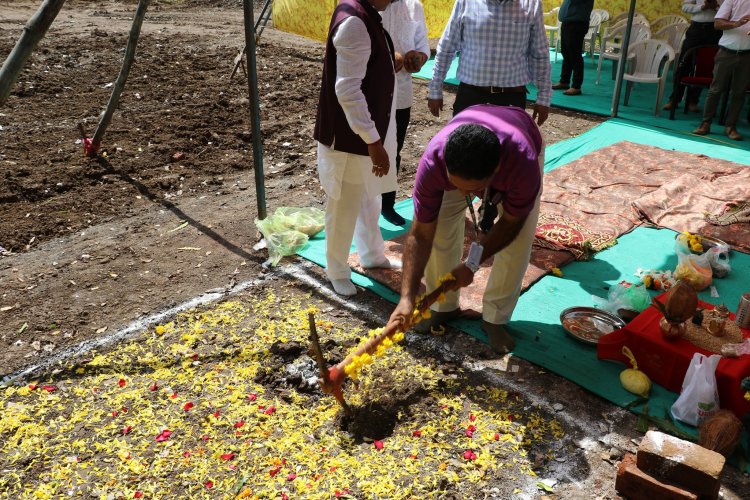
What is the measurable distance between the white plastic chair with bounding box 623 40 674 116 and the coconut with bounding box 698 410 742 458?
650 centimetres

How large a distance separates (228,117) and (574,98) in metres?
5.14

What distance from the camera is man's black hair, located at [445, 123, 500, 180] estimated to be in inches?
104

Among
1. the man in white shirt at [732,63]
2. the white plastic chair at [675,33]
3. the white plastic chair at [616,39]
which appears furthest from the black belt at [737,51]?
the white plastic chair at [675,33]

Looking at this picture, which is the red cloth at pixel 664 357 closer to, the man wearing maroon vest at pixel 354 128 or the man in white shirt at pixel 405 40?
the man wearing maroon vest at pixel 354 128

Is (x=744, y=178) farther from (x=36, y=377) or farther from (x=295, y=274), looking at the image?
(x=36, y=377)

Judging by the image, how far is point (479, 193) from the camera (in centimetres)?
324

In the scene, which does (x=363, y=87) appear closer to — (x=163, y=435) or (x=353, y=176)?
(x=353, y=176)

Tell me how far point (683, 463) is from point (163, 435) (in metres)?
2.49

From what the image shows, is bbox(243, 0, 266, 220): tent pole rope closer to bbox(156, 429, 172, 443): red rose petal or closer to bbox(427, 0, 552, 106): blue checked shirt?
bbox(427, 0, 552, 106): blue checked shirt

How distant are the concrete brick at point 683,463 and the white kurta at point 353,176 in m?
2.26

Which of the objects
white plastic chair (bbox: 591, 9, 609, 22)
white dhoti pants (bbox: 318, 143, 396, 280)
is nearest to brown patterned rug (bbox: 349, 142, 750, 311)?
white dhoti pants (bbox: 318, 143, 396, 280)

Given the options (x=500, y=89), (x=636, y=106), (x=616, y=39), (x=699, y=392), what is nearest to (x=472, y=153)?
(x=699, y=392)

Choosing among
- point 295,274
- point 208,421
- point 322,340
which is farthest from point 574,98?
point 208,421

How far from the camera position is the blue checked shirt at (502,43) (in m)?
4.59
